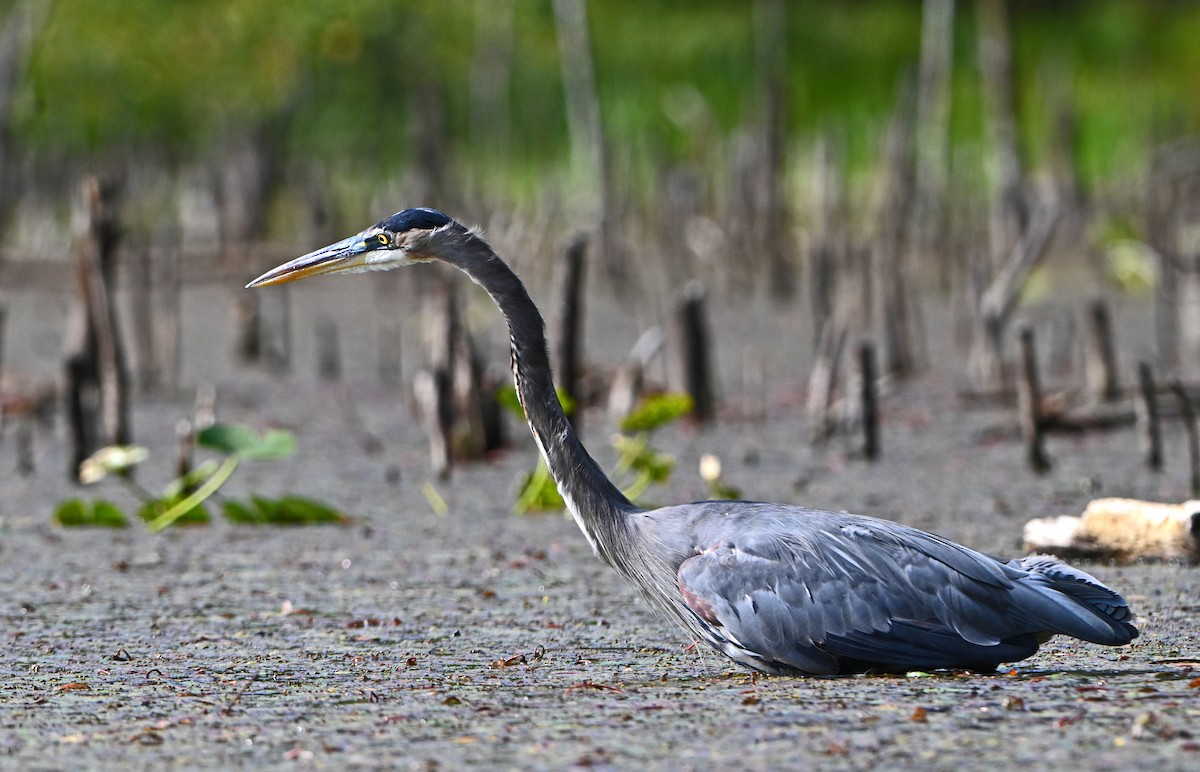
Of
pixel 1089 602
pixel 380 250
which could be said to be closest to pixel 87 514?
pixel 380 250

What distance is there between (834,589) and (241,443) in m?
3.23

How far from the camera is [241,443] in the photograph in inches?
258

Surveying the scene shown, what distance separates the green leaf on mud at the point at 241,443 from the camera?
6500mm

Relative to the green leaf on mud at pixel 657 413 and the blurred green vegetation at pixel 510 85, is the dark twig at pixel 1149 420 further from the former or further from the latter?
the blurred green vegetation at pixel 510 85

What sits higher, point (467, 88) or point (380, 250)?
point (467, 88)

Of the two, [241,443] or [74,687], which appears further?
[241,443]

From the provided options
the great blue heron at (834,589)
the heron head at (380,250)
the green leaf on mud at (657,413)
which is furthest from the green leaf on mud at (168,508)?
the great blue heron at (834,589)

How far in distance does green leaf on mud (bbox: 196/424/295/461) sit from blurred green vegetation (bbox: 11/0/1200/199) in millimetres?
→ 6689

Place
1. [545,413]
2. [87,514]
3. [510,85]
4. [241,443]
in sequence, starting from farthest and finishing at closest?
[510,85] < [87,514] < [241,443] < [545,413]

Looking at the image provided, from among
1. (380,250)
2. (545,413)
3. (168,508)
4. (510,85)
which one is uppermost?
(510,85)

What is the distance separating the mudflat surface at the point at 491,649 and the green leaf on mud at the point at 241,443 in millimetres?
318

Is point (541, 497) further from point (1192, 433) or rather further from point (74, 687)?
point (74, 687)

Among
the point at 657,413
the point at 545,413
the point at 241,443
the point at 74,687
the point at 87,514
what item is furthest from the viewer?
the point at 657,413

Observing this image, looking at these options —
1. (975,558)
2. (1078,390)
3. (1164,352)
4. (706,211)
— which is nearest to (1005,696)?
(975,558)
